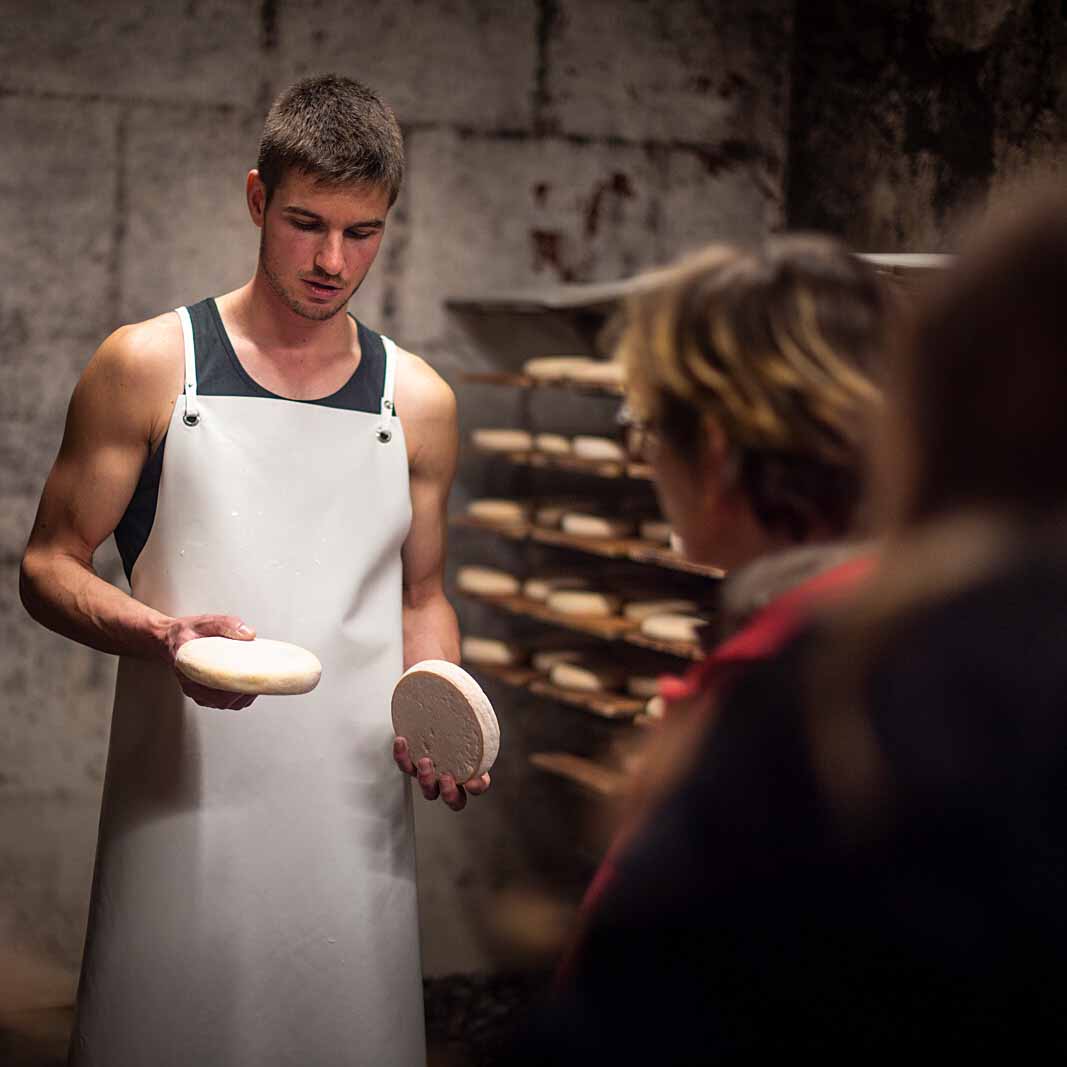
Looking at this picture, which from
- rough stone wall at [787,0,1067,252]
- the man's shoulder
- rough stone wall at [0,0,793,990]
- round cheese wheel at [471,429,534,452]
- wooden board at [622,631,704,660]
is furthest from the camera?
round cheese wheel at [471,429,534,452]

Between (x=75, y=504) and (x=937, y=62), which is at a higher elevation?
(x=937, y=62)

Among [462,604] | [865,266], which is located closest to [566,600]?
[462,604]

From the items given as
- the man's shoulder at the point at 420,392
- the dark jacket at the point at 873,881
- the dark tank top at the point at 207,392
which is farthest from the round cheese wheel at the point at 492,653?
the dark jacket at the point at 873,881

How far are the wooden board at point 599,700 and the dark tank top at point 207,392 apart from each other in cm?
154

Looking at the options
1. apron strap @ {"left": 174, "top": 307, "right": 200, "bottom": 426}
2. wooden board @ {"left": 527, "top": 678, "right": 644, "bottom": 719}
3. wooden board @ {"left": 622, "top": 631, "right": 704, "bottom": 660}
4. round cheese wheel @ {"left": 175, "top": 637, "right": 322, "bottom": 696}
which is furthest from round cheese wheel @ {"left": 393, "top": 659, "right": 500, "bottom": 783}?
wooden board @ {"left": 527, "top": 678, "right": 644, "bottom": 719}

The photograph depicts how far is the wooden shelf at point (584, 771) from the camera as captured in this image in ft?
11.5

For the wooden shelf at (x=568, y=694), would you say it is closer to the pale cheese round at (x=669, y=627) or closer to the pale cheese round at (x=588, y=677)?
the pale cheese round at (x=588, y=677)

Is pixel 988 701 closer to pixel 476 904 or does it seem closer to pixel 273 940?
pixel 273 940

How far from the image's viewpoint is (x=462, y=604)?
13.0 ft

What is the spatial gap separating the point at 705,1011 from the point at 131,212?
3.20m

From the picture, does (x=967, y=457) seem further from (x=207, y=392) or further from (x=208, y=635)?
(x=207, y=392)

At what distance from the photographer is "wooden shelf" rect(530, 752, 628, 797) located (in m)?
3.52

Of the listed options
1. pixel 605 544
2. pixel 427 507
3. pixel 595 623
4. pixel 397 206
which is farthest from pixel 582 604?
pixel 427 507

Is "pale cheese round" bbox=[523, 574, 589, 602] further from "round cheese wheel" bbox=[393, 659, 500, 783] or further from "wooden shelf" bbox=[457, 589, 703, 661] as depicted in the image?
"round cheese wheel" bbox=[393, 659, 500, 783]
